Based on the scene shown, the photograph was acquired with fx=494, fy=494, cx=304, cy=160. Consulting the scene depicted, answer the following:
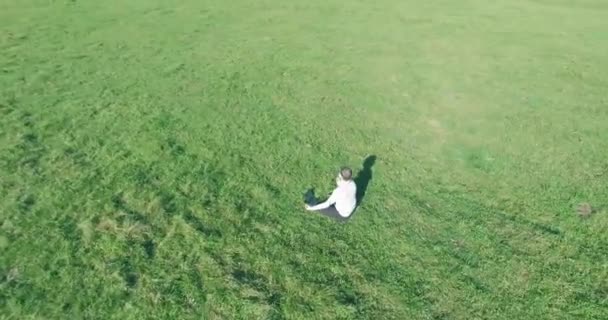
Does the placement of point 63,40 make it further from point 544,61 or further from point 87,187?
point 544,61

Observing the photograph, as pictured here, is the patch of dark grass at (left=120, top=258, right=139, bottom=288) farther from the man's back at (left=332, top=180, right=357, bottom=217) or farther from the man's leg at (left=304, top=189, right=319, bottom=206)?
the man's back at (left=332, top=180, right=357, bottom=217)

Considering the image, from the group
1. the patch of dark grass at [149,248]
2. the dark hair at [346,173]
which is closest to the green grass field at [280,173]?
the patch of dark grass at [149,248]

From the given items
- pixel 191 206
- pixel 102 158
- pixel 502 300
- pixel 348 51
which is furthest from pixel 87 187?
pixel 348 51

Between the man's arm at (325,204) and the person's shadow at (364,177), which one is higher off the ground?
the man's arm at (325,204)

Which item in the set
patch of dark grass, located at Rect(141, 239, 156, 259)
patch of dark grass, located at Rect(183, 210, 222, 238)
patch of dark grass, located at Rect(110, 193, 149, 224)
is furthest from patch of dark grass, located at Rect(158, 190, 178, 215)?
patch of dark grass, located at Rect(141, 239, 156, 259)

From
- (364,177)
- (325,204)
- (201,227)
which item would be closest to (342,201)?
(325,204)

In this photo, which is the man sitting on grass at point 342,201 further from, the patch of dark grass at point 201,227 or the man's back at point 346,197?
the patch of dark grass at point 201,227
